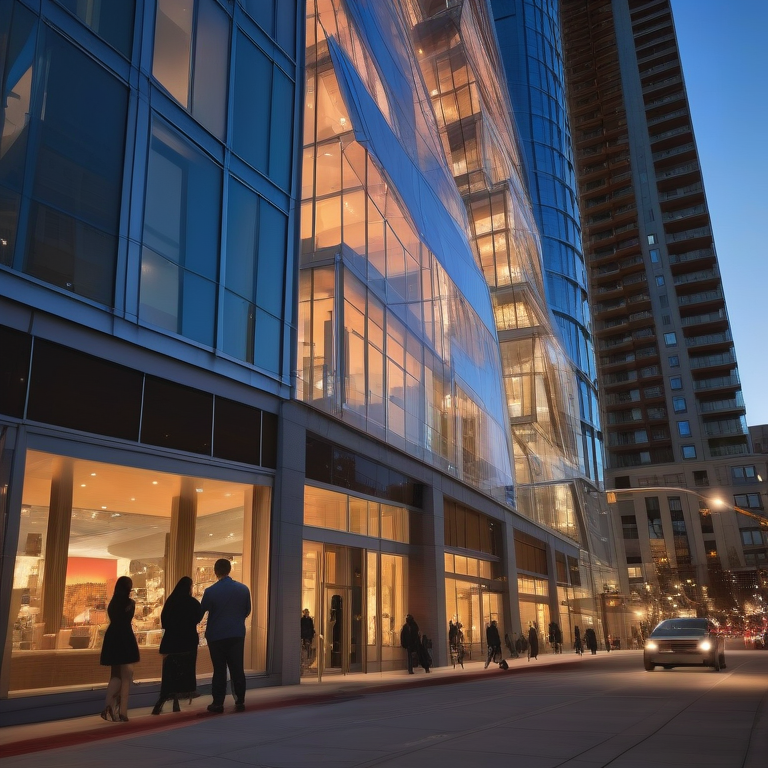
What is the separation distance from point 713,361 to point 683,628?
88.7 metres

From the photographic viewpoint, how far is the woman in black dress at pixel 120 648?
874cm

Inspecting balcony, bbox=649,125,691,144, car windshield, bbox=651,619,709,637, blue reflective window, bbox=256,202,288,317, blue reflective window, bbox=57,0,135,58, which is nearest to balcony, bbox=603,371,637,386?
balcony, bbox=649,125,691,144

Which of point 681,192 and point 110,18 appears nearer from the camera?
point 110,18

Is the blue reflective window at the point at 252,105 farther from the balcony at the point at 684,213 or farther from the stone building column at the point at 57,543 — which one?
the balcony at the point at 684,213

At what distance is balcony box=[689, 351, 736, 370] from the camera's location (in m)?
99.6

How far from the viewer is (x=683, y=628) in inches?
790

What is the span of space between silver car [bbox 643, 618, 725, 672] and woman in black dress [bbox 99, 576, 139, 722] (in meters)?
14.5

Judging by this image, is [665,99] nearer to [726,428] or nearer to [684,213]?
[684,213]

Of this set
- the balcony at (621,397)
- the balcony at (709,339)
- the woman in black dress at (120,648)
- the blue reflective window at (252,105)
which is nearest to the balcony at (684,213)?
the balcony at (709,339)

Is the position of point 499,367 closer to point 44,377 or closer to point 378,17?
point 378,17

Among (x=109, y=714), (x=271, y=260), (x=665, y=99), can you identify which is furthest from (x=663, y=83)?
(x=109, y=714)

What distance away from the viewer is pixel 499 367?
130 feet

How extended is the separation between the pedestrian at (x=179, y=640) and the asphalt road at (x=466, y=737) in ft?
2.96

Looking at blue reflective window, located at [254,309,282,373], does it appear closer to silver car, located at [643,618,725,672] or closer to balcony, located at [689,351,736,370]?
silver car, located at [643,618,725,672]
